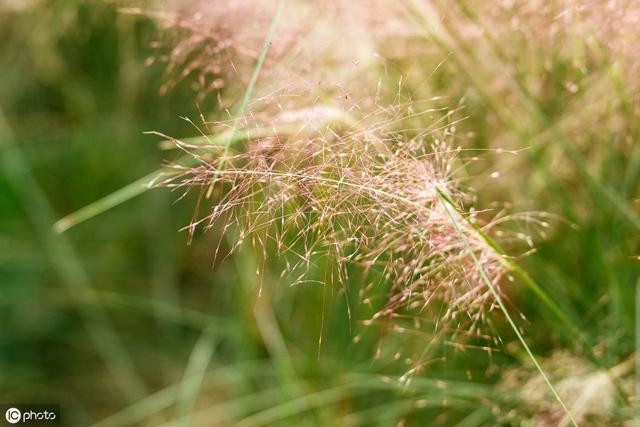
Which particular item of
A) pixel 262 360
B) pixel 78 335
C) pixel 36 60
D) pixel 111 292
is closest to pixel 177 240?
pixel 111 292

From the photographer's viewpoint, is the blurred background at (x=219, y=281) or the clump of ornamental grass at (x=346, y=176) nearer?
the clump of ornamental grass at (x=346, y=176)

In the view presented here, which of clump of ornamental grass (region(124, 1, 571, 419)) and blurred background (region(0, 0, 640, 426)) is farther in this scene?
blurred background (region(0, 0, 640, 426))

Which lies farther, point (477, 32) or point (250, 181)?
point (477, 32)

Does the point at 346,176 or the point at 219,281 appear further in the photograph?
the point at 219,281

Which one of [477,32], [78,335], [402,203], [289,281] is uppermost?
[477,32]

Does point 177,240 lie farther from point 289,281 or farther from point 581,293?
point 581,293

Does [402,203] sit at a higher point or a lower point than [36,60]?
lower

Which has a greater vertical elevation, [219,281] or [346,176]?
[346,176]

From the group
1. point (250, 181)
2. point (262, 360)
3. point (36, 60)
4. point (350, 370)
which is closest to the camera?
point (250, 181)
